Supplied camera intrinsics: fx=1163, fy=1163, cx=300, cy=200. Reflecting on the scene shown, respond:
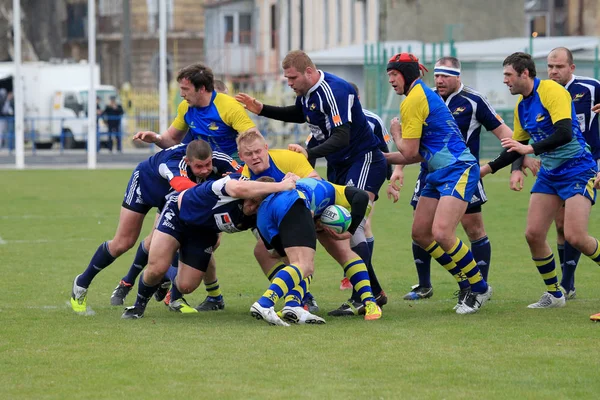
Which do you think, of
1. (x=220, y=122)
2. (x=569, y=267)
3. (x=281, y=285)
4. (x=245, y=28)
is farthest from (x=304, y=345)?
(x=245, y=28)

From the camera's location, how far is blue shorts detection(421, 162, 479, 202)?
929 centimetres

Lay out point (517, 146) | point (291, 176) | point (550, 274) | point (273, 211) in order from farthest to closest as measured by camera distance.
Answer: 1. point (550, 274)
2. point (517, 146)
3. point (291, 176)
4. point (273, 211)

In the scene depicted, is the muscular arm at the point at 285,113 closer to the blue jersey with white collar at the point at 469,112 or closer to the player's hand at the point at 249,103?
the player's hand at the point at 249,103

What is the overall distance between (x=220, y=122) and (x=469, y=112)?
2.18m

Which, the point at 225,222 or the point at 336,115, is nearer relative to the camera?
the point at 225,222

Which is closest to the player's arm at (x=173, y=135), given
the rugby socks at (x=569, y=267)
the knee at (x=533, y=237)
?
the knee at (x=533, y=237)

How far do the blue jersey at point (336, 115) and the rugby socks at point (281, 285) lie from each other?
4.32 ft

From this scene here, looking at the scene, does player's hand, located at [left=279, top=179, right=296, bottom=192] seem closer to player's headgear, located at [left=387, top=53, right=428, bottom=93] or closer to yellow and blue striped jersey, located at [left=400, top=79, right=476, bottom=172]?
yellow and blue striped jersey, located at [left=400, top=79, right=476, bottom=172]

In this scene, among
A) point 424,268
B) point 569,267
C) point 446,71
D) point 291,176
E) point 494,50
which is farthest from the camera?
point 494,50

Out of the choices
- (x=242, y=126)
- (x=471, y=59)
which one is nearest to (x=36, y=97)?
(x=471, y=59)

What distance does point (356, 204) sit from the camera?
8.92 m

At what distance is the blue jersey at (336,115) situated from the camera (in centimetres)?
950

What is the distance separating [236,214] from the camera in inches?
351

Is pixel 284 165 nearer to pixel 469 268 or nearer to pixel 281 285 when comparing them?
pixel 281 285
